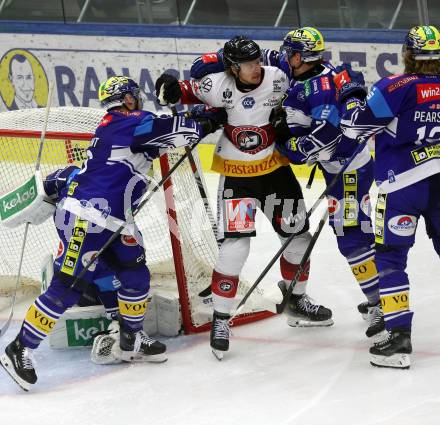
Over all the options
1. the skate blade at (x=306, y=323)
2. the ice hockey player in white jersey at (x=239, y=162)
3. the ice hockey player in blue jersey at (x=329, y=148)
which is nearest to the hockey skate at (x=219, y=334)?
the ice hockey player in white jersey at (x=239, y=162)

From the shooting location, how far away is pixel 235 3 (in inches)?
277

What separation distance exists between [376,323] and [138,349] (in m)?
0.89

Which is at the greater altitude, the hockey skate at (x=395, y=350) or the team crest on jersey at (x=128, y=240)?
the team crest on jersey at (x=128, y=240)

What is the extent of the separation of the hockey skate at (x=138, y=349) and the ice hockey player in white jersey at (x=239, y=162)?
8.1 inches

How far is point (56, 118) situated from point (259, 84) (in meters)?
0.99

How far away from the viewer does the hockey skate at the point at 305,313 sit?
165 inches

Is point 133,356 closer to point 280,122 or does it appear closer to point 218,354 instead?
point 218,354

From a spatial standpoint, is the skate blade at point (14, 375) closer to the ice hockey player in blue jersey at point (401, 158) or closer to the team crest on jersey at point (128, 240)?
the team crest on jersey at point (128, 240)

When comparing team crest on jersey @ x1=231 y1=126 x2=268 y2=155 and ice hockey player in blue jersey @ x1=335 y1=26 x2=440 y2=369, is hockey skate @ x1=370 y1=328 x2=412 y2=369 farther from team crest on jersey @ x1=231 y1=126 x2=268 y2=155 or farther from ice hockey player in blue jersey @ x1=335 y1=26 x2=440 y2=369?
team crest on jersey @ x1=231 y1=126 x2=268 y2=155

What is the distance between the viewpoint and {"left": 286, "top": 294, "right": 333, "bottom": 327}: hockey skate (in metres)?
4.18

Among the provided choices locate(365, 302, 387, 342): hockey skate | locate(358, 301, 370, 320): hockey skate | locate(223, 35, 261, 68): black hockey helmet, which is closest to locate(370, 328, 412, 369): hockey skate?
locate(365, 302, 387, 342): hockey skate

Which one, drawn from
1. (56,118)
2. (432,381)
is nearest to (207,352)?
(432,381)

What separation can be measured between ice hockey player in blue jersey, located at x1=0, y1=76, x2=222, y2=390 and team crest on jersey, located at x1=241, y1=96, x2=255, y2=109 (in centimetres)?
14

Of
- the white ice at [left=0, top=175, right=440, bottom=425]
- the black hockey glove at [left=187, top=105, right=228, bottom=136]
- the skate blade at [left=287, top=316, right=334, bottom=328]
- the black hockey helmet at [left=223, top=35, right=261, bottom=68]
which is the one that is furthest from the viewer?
the skate blade at [left=287, top=316, right=334, bottom=328]
